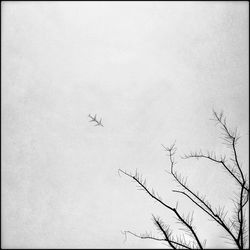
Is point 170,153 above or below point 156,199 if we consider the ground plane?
above

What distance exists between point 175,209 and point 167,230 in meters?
0.55

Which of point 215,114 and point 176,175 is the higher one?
point 215,114

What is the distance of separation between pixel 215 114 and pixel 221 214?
105 inches

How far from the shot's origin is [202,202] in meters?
7.08

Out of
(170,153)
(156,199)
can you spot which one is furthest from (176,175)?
(156,199)

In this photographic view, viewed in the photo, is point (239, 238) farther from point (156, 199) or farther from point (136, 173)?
point (136, 173)

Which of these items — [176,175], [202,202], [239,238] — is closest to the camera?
[239,238]

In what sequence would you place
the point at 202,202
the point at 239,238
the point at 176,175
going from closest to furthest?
the point at 239,238 < the point at 202,202 < the point at 176,175

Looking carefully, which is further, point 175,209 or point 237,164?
point 237,164

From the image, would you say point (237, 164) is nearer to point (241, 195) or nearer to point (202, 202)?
point (241, 195)

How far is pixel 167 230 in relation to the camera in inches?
264

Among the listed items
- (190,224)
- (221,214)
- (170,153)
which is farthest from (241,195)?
(170,153)

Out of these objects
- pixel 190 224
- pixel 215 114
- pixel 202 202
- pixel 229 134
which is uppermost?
pixel 215 114

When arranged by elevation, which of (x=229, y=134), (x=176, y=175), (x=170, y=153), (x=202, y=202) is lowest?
(x=202, y=202)
